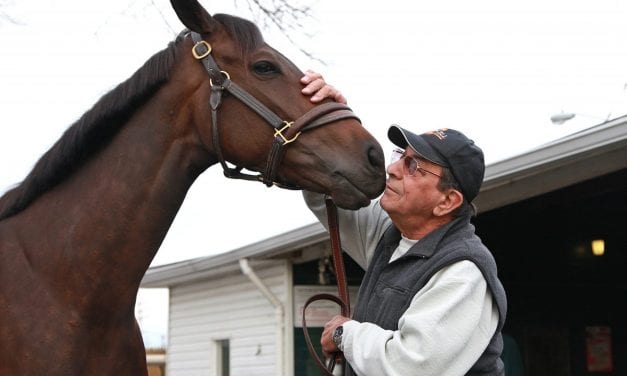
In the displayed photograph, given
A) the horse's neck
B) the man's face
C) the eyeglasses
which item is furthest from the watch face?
the horse's neck

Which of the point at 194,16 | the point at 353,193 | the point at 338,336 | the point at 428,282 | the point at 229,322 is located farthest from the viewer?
the point at 229,322

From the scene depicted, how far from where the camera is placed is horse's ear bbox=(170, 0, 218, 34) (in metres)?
3.14

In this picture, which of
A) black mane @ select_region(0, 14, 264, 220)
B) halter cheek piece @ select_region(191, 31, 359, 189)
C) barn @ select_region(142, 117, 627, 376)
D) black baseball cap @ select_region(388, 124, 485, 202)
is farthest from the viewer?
barn @ select_region(142, 117, 627, 376)

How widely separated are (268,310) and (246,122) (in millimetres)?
8415

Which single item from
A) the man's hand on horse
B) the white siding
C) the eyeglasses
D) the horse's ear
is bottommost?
the white siding

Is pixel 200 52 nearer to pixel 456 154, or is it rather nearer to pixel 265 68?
pixel 265 68

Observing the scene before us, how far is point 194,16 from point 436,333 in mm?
1425

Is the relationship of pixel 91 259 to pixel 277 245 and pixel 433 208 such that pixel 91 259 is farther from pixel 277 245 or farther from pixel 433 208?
pixel 277 245

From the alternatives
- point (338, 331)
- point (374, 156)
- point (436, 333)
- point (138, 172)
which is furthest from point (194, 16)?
point (436, 333)

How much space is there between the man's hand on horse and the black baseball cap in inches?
16.6

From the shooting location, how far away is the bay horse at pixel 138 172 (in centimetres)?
295

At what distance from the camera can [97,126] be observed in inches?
125

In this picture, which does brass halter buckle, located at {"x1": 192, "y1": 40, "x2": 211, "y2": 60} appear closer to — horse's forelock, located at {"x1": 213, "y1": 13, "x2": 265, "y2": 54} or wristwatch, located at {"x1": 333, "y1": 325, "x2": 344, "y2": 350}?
horse's forelock, located at {"x1": 213, "y1": 13, "x2": 265, "y2": 54}

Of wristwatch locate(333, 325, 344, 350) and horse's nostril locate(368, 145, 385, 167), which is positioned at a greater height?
horse's nostril locate(368, 145, 385, 167)
